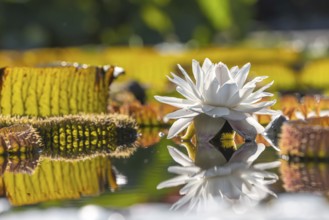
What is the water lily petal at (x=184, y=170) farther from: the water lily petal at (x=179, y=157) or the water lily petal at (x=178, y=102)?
the water lily petal at (x=178, y=102)

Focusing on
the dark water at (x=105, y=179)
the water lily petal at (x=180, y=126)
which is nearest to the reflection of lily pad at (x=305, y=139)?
the dark water at (x=105, y=179)

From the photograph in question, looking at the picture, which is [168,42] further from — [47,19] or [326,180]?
[326,180]

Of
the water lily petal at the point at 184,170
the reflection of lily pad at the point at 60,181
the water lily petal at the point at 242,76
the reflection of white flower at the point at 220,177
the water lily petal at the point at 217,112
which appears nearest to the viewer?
the reflection of white flower at the point at 220,177

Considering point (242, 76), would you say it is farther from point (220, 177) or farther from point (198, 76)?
point (220, 177)

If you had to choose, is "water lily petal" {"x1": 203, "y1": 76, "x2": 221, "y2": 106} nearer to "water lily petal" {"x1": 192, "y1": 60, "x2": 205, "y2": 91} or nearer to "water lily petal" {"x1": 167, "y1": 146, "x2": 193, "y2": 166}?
"water lily petal" {"x1": 192, "y1": 60, "x2": 205, "y2": 91}

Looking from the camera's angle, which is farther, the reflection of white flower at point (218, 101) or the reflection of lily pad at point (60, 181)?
the reflection of white flower at point (218, 101)

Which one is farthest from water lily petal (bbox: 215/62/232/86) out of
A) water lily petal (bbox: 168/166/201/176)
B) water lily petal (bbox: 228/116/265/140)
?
water lily petal (bbox: 168/166/201/176)
